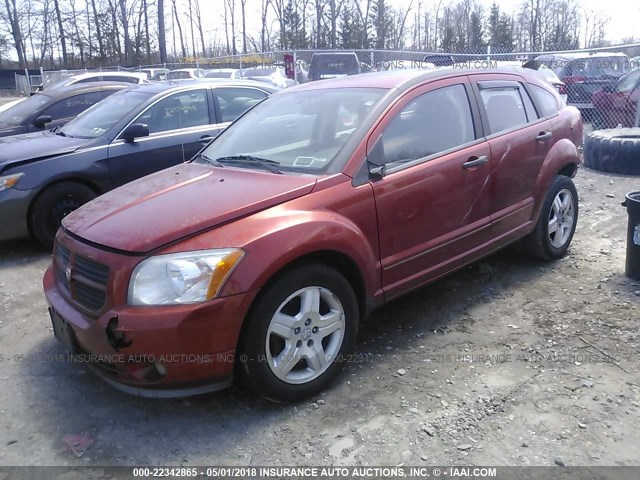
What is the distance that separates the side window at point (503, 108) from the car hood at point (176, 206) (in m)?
1.80

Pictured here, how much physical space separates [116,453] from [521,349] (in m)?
2.47

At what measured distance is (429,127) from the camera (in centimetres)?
387

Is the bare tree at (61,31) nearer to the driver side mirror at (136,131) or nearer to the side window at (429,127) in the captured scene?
the driver side mirror at (136,131)

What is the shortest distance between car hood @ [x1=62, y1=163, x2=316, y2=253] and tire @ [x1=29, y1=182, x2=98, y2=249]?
2.45 meters

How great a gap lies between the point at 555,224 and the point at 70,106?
7058 millimetres

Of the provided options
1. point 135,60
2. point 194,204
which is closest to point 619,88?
point 194,204

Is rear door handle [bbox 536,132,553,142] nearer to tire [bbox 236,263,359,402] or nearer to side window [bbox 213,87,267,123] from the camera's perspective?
tire [bbox 236,263,359,402]

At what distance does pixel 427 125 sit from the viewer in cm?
386

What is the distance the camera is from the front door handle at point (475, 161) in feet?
12.8

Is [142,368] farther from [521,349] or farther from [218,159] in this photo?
[521,349]

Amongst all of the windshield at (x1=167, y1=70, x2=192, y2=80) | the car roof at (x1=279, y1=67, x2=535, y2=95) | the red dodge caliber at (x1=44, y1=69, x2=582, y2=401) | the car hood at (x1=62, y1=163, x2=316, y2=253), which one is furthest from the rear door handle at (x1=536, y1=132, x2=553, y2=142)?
the windshield at (x1=167, y1=70, x2=192, y2=80)

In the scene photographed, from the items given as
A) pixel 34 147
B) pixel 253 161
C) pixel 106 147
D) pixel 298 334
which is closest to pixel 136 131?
pixel 106 147

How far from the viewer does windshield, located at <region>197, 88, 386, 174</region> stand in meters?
3.53

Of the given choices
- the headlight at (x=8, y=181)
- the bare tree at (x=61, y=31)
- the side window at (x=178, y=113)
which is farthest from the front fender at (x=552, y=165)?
the bare tree at (x=61, y=31)
